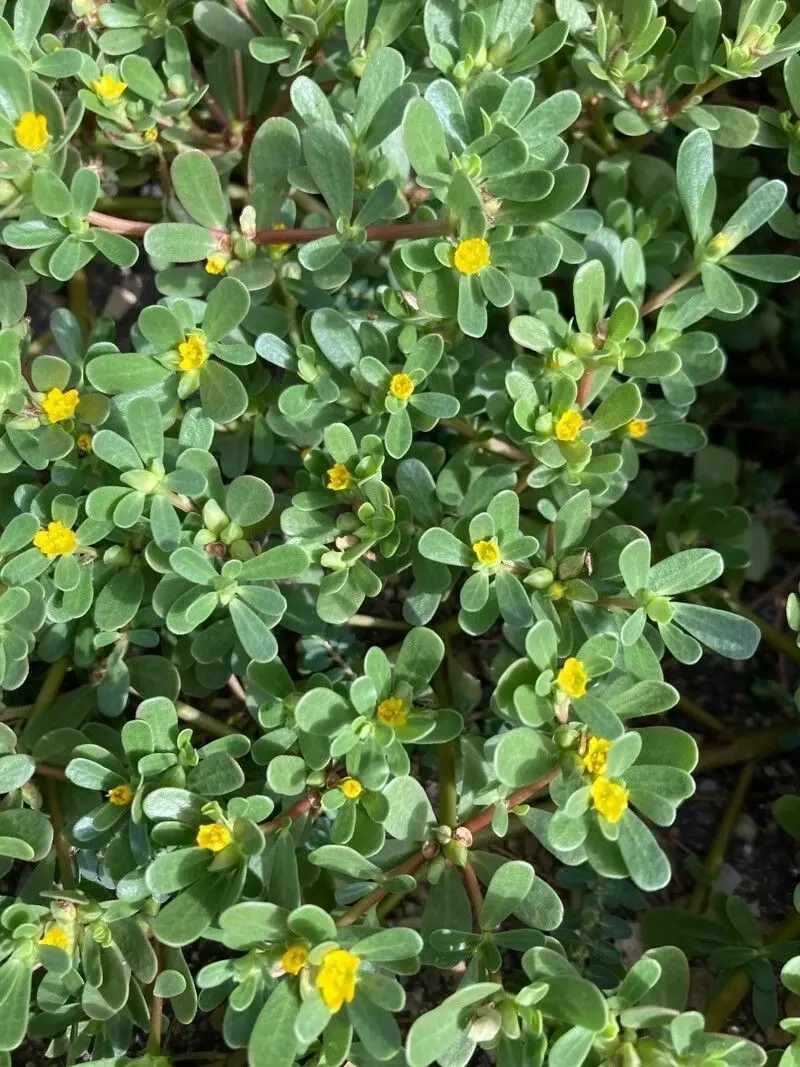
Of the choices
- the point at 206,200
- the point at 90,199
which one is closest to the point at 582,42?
the point at 206,200

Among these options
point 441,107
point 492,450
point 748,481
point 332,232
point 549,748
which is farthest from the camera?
point 748,481

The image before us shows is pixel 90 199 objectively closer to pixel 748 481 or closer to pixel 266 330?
pixel 266 330

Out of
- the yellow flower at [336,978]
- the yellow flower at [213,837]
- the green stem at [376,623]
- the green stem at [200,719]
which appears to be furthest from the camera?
the green stem at [376,623]

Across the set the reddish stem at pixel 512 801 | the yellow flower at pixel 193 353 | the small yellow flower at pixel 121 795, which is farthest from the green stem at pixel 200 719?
the yellow flower at pixel 193 353

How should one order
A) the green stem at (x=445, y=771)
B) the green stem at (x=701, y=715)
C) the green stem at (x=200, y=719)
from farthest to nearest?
the green stem at (x=701, y=715), the green stem at (x=200, y=719), the green stem at (x=445, y=771)

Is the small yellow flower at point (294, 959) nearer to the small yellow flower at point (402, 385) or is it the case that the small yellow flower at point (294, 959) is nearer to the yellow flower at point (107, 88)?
the small yellow flower at point (402, 385)

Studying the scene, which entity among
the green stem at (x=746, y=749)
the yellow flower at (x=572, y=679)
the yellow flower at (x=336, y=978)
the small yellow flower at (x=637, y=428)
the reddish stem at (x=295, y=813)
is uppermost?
the small yellow flower at (x=637, y=428)
